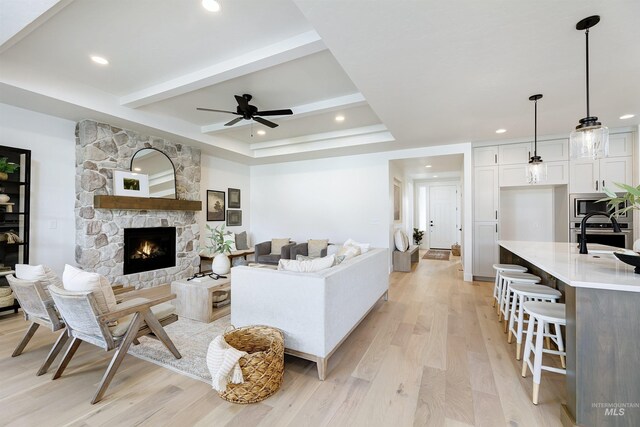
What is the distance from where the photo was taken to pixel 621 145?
13.4 feet

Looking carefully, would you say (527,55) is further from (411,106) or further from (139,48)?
(139,48)

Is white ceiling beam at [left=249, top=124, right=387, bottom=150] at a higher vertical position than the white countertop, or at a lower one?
higher

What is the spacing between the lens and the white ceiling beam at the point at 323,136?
4930 mm

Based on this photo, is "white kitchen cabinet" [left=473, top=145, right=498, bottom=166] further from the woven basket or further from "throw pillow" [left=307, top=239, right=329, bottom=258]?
the woven basket

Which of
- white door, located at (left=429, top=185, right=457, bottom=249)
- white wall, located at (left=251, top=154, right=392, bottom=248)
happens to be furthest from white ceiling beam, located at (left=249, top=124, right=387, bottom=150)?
white door, located at (left=429, top=185, right=457, bottom=249)

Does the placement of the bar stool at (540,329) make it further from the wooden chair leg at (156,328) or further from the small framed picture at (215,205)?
the small framed picture at (215,205)

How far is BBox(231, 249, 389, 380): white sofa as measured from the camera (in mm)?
2021

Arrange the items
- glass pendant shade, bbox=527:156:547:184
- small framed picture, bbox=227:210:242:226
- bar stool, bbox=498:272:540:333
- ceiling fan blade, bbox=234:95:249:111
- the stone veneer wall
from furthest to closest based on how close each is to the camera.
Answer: small framed picture, bbox=227:210:242:226, the stone veneer wall, ceiling fan blade, bbox=234:95:249:111, glass pendant shade, bbox=527:156:547:184, bar stool, bbox=498:272:540:333

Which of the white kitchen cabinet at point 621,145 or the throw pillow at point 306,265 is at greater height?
the white kitchen cabinet at point 621,145

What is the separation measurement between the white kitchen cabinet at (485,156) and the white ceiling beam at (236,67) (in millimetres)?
3744

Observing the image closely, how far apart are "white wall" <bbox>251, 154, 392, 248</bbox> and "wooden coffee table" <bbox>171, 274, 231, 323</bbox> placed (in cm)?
326

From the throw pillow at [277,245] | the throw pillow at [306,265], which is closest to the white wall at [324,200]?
the throw pillow at [277,245]

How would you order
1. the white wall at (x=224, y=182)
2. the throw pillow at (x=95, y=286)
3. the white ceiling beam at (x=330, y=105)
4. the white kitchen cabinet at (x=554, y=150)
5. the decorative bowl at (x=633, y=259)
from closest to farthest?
the decorative bowl at (x=633, y=259)
the throw pillow at (x=95, y=286)
the white ceiling beam at (x=330, y=105)
the white kitchen cabinet at (x=554, y=150)
the white wall at (x=224, y=182)

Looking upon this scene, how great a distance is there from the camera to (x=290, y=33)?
2.44 meters
